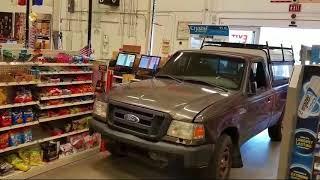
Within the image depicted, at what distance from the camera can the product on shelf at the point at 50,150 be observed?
4508 millimetres

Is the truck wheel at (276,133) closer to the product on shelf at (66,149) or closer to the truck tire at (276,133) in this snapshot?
the truck tire at (276,133)

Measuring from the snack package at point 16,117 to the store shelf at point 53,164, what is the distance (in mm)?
556

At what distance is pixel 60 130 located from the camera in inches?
192

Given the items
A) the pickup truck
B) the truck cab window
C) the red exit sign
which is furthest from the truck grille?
the red exit sign

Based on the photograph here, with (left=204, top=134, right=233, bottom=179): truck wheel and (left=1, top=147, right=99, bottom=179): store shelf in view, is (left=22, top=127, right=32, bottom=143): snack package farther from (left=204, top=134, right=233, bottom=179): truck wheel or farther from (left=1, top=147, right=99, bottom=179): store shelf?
(left=204, top=134, right=233, bottom=179): truck wheel

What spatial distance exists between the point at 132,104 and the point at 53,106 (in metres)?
1.23

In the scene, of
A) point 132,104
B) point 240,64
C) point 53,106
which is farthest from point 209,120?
point 53,106

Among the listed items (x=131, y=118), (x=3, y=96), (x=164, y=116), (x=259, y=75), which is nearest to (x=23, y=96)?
(x=3, y=96)

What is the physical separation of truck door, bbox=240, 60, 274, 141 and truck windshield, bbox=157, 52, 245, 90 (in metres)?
0.20

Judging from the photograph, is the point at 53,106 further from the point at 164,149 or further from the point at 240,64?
the point at 240,64

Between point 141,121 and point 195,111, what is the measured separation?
57 centimetres

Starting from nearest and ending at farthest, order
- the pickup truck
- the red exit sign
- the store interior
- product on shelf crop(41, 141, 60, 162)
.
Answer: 1. the pickup truck
2. the store interior
3. product on shelf crop(41, 141, 60, 162)
4. the red exit sign

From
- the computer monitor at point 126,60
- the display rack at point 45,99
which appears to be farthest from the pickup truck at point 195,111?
the computer monitor at point 126,60

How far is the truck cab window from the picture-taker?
15.8ft
